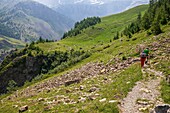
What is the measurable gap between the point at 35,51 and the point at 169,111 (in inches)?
6500

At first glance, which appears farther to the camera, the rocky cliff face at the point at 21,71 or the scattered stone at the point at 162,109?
the rocky cliff face at the point at 21,71

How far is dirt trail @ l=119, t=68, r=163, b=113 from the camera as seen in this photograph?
2084 cm

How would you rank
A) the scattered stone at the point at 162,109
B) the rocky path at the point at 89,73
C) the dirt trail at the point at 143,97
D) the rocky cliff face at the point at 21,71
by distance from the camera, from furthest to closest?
the rocky cliff face at the point at 21,71
the rocky path at the point at 89,73
the dirt trail at the point at 143,97
the scattered stone at the point at 162,109

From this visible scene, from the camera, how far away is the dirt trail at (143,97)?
20844mm

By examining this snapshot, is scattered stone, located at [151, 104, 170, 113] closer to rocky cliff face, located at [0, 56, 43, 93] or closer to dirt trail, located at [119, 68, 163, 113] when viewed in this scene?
dirt trail, located at [119, 68, 163, 113]

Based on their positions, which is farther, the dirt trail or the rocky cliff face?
the rocky cliff face

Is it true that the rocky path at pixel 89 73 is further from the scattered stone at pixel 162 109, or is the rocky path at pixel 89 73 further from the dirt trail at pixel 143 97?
the scattered stone at pixel 162 109

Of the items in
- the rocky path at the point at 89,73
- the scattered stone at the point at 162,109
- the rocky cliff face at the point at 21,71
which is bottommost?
the rocky cliff face at the point at 21,71

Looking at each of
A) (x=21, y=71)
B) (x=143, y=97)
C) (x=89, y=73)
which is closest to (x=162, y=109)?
(x=143, y=97)

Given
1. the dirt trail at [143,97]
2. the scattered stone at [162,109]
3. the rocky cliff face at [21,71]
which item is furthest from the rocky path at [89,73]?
the rocky cliff face at [21,71]

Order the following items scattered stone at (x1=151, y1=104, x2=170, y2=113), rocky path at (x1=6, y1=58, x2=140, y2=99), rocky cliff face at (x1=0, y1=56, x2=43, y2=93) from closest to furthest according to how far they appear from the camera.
Result: scattered stone at (x1=151, y1=104, x2=170, y2=113) < rocky path at (x1=6, y1=58, x2=140, y2=99) < rocky cliff face at (x1=0, y1=56, x2=43, y2=93)

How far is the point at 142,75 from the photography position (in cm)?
3103

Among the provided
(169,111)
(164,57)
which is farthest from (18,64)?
(169,111)

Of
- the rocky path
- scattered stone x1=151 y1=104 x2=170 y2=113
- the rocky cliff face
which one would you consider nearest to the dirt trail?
scattered stone x1=151 y1=104 x2=170 y2=113
